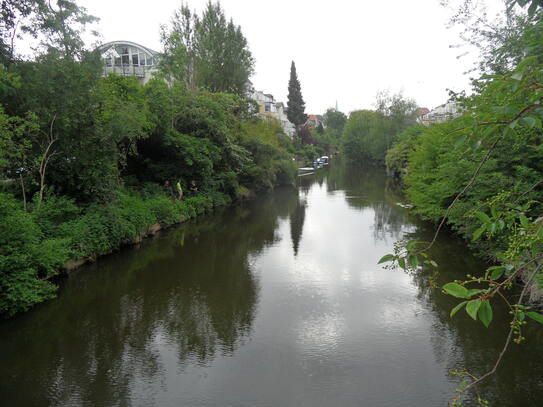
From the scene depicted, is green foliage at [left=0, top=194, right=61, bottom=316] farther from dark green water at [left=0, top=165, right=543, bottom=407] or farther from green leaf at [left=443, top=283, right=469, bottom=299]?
green leaf at [left=443, top=283, right=469, bottom=299]

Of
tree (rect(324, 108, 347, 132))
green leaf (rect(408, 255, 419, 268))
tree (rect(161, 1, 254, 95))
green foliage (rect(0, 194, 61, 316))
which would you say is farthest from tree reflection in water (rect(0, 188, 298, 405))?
tree (rect(324, 108, 347, 132))

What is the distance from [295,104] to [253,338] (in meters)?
69.8

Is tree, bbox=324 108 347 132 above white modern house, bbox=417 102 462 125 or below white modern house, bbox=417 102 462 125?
above

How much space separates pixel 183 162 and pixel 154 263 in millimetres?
9731

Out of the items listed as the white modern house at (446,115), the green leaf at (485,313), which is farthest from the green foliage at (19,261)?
the white modern house at (446,115)

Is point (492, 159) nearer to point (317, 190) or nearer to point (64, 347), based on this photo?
point (64, 347)

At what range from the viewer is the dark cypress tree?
74625mm

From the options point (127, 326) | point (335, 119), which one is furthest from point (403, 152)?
point (335, 119)

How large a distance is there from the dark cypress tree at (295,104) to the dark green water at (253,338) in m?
62.7

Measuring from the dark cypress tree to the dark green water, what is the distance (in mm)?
62677

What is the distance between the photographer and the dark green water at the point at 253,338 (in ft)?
21.4

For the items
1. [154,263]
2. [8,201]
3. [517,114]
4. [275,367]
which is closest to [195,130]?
[154,263]

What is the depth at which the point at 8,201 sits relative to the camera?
920 cm

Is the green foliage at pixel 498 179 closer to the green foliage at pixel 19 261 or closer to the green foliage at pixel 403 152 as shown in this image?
the green foliage at pixel 19 261
